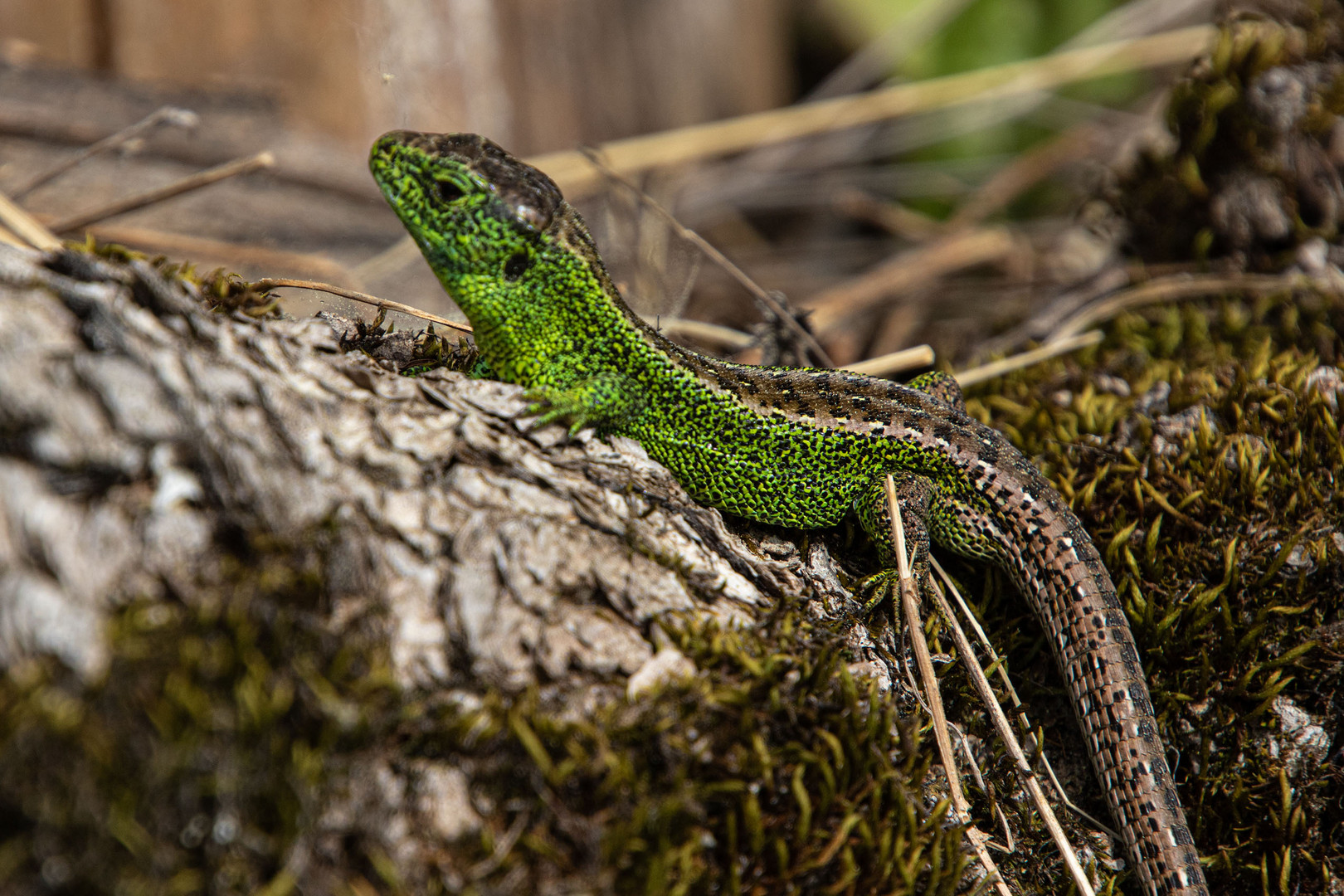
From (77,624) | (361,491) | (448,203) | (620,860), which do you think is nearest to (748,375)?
(448,203)

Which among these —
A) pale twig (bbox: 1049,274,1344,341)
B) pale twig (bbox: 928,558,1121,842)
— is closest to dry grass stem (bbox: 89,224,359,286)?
pale twig (bbox: 928,558,1121,842)

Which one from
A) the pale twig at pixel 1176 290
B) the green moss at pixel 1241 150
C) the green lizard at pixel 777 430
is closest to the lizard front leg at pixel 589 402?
the green lizard at pixel 777 430

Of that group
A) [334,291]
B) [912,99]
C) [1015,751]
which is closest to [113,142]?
[334,291]

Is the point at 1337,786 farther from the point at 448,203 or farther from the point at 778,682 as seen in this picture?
the point at 448,203

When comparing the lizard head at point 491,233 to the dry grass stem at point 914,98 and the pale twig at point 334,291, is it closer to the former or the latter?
the pale twig at point 334,291

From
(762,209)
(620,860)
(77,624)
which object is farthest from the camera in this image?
(762,209)
